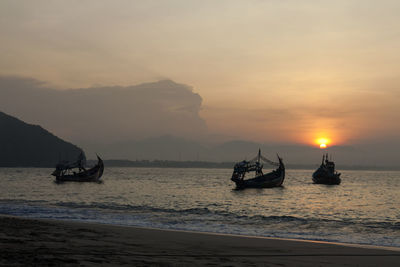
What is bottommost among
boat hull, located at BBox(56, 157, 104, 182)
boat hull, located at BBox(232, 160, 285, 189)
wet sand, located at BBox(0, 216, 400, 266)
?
boat hull, located at BBox(56, 157, 104, 182)

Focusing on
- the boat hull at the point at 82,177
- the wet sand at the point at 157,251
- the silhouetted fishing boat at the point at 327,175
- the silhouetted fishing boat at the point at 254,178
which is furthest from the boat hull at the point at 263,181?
the wet sand at the point at 157,251

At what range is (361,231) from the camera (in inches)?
949

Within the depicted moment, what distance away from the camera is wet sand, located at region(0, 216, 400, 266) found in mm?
10010

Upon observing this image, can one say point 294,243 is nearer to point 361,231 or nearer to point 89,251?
point 89,251

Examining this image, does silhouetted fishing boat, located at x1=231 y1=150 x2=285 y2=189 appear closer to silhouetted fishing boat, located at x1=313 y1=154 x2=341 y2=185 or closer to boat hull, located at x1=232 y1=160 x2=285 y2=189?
boat hull, located at x1=232 y1=160 x2=285 y2=189

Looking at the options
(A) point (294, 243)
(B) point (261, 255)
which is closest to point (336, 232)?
(A) point (294, 243)

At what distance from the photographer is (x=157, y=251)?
1230 centimetres

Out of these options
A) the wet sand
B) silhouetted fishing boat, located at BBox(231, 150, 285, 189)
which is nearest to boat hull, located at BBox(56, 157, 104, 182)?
silhouetted fishing boat, located at BBox(231, 150, 285, 189)

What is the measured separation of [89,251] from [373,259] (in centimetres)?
870

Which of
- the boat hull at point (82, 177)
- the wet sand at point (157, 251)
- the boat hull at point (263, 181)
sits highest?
Result: the wet sand at point (157, 251)

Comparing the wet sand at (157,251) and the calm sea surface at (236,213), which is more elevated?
the wet sand at (157,251)

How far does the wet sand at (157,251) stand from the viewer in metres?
10.0

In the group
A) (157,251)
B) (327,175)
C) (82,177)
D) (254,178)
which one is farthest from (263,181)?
(157,251)

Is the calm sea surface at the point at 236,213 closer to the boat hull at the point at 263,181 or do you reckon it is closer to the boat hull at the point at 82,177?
the boat hull at the point at 263,181
